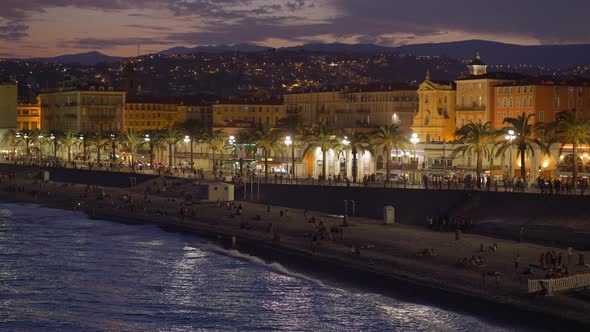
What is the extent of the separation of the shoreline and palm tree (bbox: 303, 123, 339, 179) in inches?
600

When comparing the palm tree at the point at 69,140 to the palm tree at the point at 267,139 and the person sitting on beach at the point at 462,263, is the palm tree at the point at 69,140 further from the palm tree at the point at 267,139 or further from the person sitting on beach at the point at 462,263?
the person sitting on beach at the point at 462,263

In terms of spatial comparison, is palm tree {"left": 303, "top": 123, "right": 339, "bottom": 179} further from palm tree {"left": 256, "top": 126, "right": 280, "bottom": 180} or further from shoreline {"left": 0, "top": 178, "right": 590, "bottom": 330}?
shoreline {"left": 0, "top": 178, "right": 590, "bottom": 330}

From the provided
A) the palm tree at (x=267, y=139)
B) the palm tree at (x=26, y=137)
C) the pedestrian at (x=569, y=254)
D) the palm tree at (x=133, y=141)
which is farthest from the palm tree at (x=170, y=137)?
the pedestrian at (x=569, y=254)

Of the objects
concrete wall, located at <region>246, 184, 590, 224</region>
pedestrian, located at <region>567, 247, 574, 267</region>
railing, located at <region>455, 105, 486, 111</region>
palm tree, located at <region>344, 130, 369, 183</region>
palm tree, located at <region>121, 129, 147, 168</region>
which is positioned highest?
railing, located at <region>455, 105, 486, 111</region>

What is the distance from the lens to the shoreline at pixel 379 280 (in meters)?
40.7

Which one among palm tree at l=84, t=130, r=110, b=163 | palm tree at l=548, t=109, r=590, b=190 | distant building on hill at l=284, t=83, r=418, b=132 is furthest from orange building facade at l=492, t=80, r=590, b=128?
palm tree at l=84, t=130, r=110, b=163

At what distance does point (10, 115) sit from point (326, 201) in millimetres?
115442

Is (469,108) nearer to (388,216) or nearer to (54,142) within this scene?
(388,216)

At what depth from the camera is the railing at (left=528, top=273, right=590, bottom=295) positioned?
41906 millimetres

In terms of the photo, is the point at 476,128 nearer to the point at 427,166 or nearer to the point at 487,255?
the point at 427,166

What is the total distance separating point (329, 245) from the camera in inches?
2304

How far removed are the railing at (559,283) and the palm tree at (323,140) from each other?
4378 cm

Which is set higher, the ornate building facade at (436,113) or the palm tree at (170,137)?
the ornate building facade at (436,113)

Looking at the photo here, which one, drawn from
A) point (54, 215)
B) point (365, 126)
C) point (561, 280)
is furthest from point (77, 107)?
point (561, 280)
